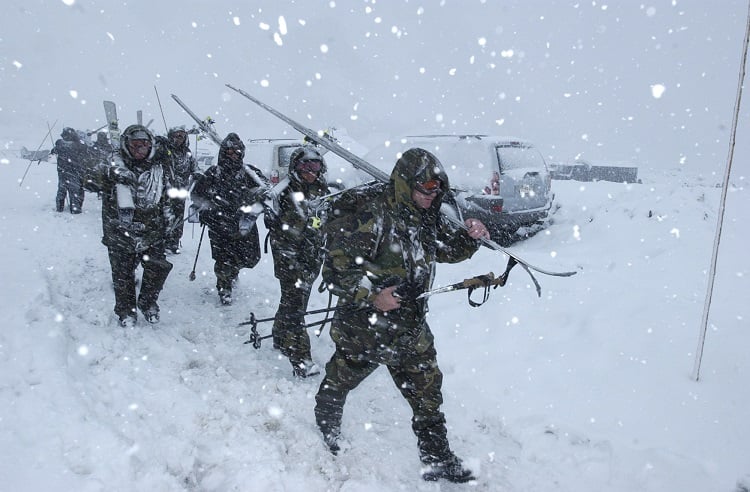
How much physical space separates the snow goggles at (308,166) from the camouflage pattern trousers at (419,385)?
167cm

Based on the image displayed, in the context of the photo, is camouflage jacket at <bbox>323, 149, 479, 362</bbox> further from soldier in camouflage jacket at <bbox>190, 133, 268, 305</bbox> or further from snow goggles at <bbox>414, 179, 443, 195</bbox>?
soldier in camouflage jacket at <bbox>190, 133, 268, 305</bbox>

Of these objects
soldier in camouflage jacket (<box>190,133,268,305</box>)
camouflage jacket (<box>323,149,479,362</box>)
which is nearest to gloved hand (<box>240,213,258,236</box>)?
soldier in camouflage jacket (<box>190,133,268,305</box>)

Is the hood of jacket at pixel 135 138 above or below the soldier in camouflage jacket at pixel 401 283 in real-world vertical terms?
above

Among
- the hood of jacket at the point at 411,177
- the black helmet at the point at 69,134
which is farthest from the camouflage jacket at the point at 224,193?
the black helmet at the point at 69,134

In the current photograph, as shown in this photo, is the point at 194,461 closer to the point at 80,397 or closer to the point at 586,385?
the point at 80,397

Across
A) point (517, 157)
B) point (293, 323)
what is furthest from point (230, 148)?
point (517, 157)

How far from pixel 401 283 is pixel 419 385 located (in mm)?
670

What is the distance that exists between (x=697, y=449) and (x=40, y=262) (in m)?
7.42

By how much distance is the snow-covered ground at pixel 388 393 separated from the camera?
278cm

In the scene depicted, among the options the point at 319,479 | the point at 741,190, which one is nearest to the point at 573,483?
Answer: the point at 319,479

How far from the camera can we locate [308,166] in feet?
12.6

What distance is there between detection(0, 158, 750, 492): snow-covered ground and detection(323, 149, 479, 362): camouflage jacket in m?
0.93

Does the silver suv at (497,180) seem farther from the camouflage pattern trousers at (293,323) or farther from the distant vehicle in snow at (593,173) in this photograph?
the distant vehicle in snow at (593,173)

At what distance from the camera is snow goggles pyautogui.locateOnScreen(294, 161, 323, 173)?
3.85m
